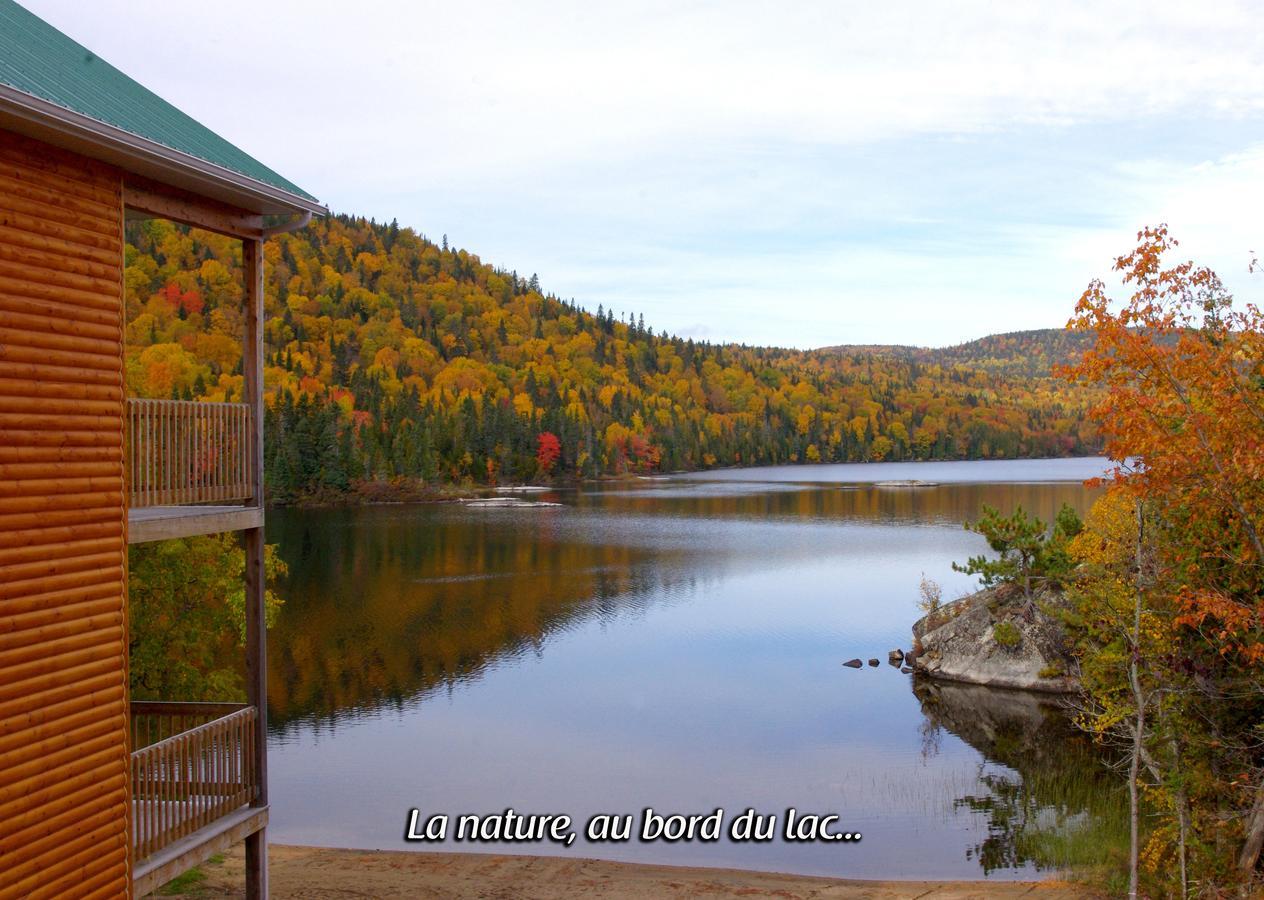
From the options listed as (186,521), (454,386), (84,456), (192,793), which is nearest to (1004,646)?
(192,793)

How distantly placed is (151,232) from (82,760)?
155m

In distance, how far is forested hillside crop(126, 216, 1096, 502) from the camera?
9700cm

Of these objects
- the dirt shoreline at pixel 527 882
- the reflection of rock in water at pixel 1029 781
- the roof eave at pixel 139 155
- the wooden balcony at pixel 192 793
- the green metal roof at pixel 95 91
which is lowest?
the reflection of rock in water at pixel 1029 781

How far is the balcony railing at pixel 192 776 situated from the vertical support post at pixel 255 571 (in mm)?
105

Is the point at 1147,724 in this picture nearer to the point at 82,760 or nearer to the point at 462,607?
the point at 82,760

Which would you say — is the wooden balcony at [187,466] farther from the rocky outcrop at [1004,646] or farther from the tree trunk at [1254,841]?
the rocky outcrop at [1004,646]

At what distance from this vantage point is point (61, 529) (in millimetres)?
7723

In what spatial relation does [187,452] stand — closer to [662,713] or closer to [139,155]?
[139,155]

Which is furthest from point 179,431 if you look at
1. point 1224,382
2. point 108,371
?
point 1224,382

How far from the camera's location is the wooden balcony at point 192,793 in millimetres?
9031

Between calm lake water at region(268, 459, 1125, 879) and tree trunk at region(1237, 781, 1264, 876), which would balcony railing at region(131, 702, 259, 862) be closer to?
calm lake water at region(268, 459, 1125, 879)

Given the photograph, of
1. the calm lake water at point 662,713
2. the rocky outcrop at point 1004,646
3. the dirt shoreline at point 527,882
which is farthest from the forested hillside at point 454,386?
the dirt shoreline at point 527,882

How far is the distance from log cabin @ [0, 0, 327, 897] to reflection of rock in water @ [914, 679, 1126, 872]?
1363 cm

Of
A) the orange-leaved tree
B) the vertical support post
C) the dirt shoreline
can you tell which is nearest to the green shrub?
the dirt shoreline
